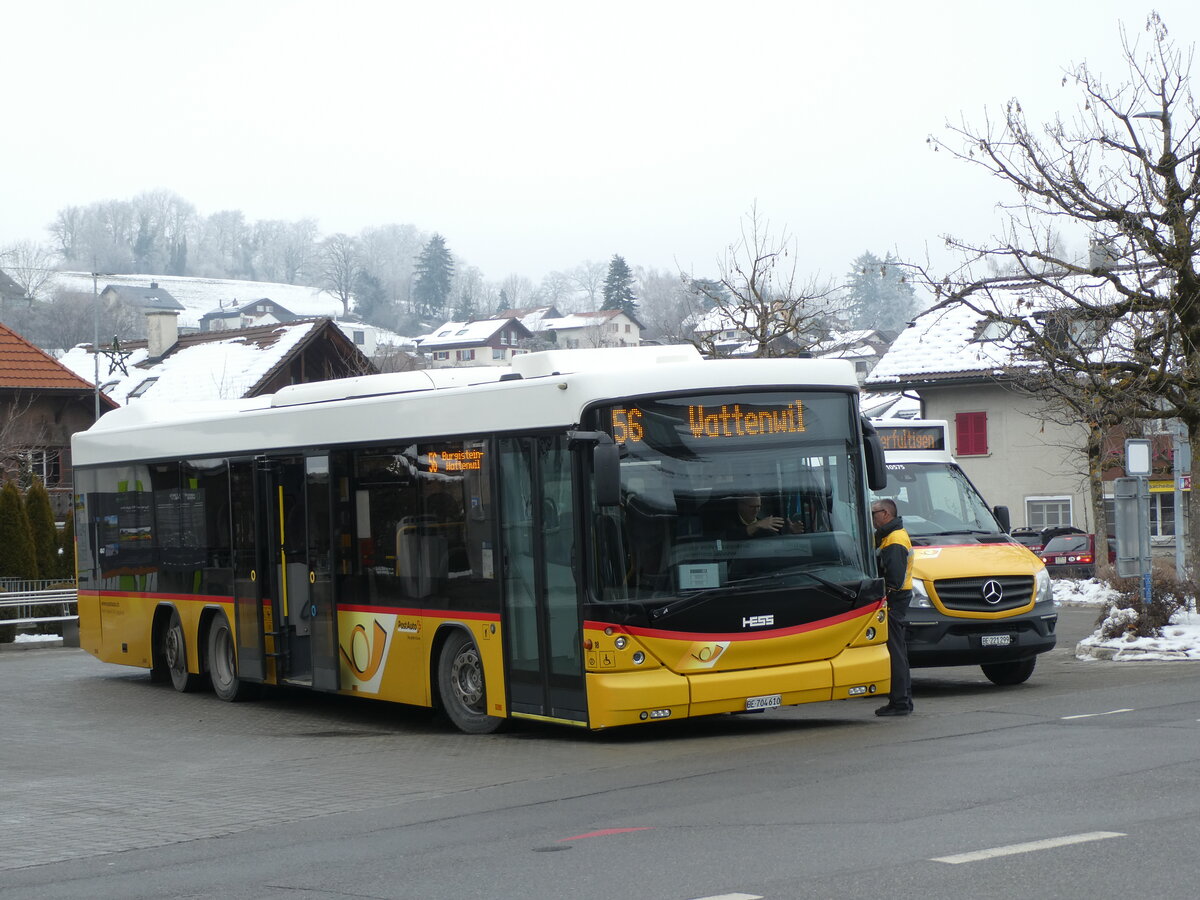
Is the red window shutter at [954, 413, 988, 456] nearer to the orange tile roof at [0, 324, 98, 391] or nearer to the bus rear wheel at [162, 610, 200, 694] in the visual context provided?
the orange tile roof at [0, 324, 98, 391]

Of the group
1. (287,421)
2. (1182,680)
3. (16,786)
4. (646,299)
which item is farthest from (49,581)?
(646,299)

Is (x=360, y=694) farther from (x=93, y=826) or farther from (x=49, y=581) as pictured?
(x=49, y=581)

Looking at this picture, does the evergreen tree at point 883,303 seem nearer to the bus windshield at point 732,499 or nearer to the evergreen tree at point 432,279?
the evergreen tree at point 432,279

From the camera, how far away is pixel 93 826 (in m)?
10.3

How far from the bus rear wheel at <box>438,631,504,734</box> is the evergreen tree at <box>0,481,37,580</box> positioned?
777 inches

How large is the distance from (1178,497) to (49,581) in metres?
20.3

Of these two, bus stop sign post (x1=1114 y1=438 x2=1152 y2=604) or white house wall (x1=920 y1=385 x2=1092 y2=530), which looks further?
white house wall (x1=920 y1=385 x2=1092 y2=530)

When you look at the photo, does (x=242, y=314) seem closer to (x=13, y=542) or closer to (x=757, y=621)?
(x=13, y=542)

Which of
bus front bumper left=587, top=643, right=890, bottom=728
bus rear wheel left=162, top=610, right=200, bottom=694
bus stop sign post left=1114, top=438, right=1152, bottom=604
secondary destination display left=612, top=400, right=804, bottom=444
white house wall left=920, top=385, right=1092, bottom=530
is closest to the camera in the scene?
bus front bumper left=587, top=643, right=890, bottom=728

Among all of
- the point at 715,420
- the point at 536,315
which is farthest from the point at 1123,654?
Answer: the point at 536,315

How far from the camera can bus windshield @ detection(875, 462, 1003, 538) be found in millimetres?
17031

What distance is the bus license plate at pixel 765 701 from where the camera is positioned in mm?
12498

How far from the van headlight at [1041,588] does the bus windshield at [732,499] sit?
3.58 meters

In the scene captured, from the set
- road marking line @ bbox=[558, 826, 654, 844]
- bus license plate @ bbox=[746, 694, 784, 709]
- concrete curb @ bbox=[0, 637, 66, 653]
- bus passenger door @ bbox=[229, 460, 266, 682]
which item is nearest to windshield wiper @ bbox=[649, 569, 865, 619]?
bus license plate @ bbox=[746, 694, 784, 709]
